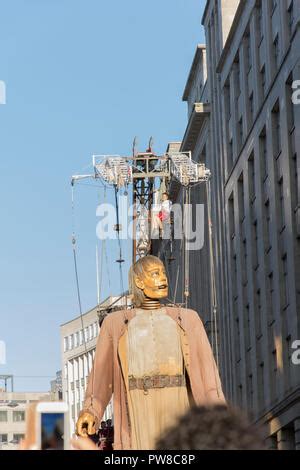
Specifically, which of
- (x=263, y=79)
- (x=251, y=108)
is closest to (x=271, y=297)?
(x=263, y=79)

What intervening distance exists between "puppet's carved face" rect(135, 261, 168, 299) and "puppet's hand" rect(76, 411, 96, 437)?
1.27 meters

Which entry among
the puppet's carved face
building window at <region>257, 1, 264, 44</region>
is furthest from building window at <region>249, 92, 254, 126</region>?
the puppet's carved face

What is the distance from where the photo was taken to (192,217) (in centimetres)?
7850

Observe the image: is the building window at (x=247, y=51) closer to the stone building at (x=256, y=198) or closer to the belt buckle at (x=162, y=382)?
the stone building at (x=256, y=198)

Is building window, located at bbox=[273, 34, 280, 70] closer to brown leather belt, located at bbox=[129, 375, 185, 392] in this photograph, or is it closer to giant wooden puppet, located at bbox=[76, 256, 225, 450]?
giant wooden puppet, located at bbox=[76, 256, 225, 450]

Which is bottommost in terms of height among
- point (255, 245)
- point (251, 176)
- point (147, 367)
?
point (147, 367)

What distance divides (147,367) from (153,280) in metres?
0.79

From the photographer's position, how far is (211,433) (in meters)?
4.59

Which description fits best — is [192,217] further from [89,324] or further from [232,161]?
[89,324]

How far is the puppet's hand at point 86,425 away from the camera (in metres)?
10.5

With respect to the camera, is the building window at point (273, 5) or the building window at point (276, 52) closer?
the building window at point (276, 52)

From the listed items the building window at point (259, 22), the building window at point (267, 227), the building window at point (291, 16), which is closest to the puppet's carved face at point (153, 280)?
the building window at point (291, 16)

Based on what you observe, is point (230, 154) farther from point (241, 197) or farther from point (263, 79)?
point (263, 79)

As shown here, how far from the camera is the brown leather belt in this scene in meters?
10.9
